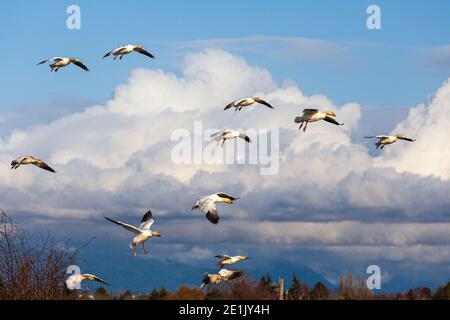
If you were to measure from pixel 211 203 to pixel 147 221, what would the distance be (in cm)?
322

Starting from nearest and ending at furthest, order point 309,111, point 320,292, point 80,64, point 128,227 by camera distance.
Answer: point 128,227, point 309,111, point 80,64, point 320,292

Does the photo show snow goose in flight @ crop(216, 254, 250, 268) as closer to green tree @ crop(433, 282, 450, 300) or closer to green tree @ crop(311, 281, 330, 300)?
green tree @ crop(433, 282, 450, 300)

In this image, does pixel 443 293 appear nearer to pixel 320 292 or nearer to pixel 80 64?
pixel 320 292

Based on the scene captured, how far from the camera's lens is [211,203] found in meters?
41.8

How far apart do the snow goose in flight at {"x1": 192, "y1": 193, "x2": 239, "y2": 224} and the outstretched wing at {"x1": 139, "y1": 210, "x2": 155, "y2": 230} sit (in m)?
2.33

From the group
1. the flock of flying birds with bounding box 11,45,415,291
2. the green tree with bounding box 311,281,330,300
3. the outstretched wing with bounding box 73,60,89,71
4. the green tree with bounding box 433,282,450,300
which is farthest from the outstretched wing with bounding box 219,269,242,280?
the green tree with bounding box 311,281,330,300

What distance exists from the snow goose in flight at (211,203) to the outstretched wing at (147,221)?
7.65 ft

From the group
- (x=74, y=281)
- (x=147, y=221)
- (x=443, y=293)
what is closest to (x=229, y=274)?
(x=147, y=221)

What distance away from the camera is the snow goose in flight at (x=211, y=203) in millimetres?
40575

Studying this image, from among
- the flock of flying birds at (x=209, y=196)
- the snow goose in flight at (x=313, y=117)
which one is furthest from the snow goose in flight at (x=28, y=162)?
the snow goose in flight at (x=313, y=117)
